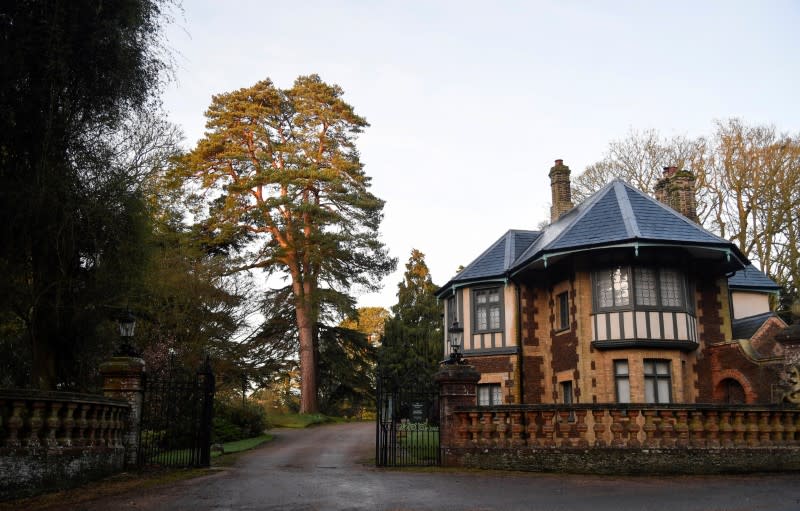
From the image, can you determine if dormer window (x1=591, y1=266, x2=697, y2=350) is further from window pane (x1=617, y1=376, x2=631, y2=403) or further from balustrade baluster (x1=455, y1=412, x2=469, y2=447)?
balustrade baluster (x1=455, y1=412, x2=469, y2=447)

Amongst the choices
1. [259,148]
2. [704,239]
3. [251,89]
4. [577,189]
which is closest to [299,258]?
[259,148]

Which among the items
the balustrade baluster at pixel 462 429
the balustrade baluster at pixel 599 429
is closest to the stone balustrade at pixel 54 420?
the balustrade baluster at pixel 462 429

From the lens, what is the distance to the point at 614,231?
65.4ft

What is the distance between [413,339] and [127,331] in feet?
81.0

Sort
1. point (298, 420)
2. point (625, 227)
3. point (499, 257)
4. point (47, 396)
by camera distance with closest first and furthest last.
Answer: point (47, 396) < point (625, 227) < point (499, 257) < point (298, 420)

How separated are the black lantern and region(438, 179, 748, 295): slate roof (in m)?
11.4

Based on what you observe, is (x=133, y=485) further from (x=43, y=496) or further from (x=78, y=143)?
(x=78, y=143)

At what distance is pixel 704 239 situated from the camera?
19.4 metres

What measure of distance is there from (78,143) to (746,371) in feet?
57.5

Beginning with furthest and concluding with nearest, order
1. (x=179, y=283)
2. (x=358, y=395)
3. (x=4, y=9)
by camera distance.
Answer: (x=358, y=395)
(x=179, y=283)
(x=4, y=9)

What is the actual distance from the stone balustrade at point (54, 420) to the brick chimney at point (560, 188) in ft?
61.9

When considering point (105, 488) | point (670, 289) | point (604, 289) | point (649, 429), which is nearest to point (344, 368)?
point (604, 289)

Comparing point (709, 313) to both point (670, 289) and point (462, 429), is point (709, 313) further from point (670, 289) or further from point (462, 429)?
point (462, 429)

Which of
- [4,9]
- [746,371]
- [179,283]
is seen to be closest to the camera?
[4,9]
